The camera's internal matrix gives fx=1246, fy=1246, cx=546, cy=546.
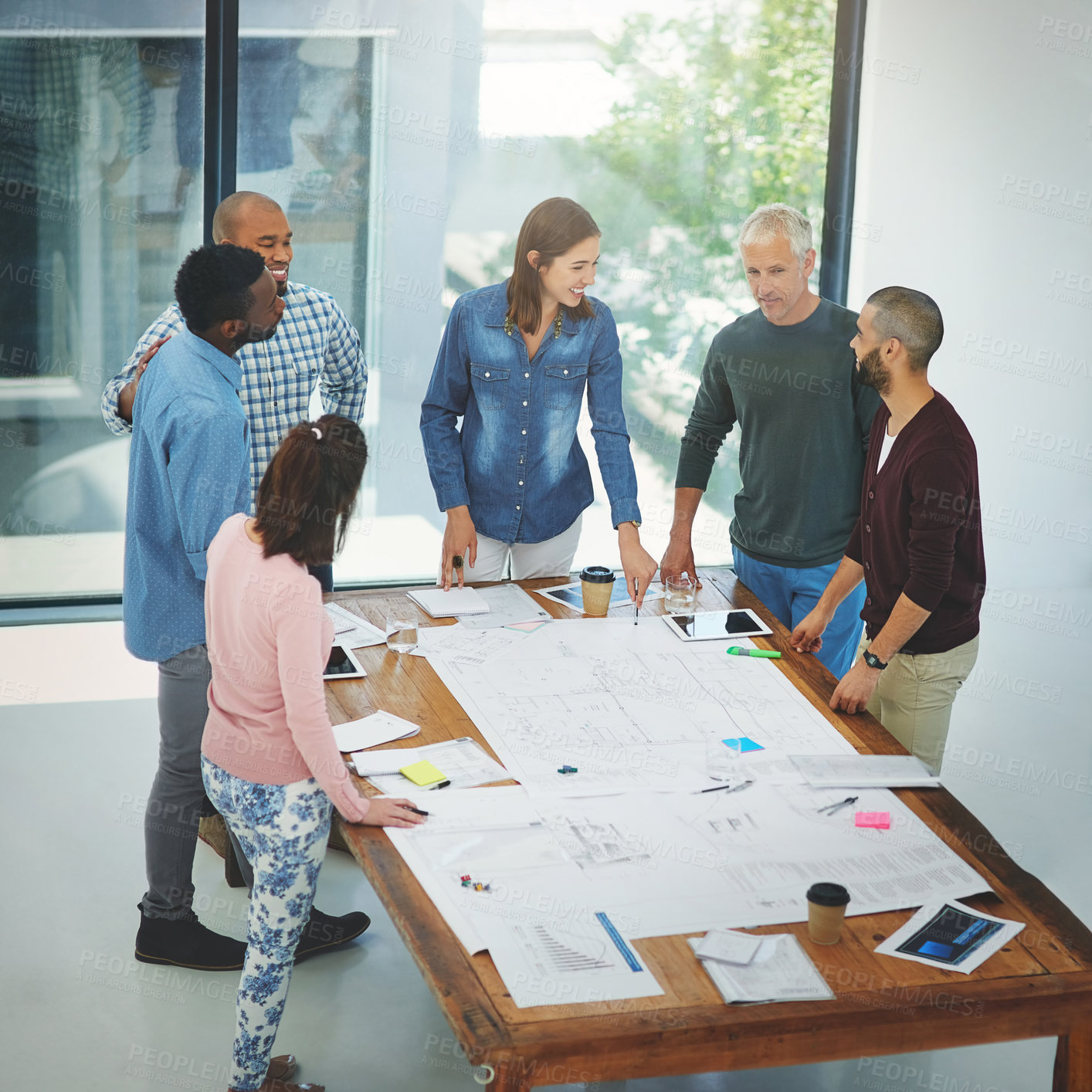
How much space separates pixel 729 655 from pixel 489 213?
280 cm

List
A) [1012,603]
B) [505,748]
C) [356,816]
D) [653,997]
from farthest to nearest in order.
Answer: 1. [1012,603]
2. [505,748]
3. [356,816]
4. [653,997]

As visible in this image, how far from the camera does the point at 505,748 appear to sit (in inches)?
94.6

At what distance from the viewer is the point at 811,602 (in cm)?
340

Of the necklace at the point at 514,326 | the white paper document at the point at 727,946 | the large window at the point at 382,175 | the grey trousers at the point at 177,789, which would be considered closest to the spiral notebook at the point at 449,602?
the grey trousers at the point at 177,789

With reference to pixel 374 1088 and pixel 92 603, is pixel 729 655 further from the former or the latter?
pixel 92 603

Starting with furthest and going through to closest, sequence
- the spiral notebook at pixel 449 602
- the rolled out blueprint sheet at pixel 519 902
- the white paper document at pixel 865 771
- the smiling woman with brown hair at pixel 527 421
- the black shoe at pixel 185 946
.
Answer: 1. the smiling woman with brown hair at pixel 527 421
2. the spiral notebook at pixel 449 602
3. the black shoe at pixel 185 946
4. the white paper document at pixel 865 771
5. the rolled out blueprint sheet at pixel 519 902

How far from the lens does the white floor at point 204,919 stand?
8.79 ft

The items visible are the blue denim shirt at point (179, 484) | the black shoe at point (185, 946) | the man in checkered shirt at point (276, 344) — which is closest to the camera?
the blue denim shirt at point (179, 484)

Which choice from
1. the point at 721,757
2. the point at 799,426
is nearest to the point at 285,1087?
the point at 721,757

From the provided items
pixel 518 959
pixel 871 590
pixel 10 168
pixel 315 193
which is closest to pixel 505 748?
pixel 518 959

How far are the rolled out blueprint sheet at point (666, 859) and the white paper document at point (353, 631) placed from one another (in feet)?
2.37

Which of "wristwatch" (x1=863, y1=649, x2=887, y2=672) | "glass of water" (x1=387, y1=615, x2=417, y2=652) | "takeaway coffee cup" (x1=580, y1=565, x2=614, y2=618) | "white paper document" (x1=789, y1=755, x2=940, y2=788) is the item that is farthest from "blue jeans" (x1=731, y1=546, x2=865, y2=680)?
"glass of water" (x1=387, y1=615, x2=417, y2=652)

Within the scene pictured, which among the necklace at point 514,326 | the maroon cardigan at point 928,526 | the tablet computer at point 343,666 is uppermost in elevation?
the necklace at point 514,326

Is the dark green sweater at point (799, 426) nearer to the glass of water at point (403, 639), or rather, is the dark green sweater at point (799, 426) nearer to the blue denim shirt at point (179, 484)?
the glass of water at point (403, 639)
